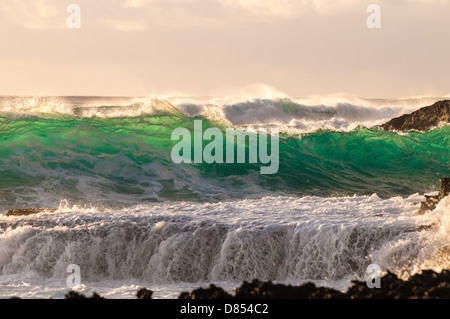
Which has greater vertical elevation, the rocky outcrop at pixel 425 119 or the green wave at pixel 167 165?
the rocky outcrop at pixel 425 119

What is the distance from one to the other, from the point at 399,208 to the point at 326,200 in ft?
11.2

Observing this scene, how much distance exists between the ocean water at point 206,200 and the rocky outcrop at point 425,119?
0.54m

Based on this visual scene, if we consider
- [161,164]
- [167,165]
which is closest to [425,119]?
[167,165]

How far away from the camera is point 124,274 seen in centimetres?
1351

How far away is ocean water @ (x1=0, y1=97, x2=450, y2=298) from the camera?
1255cm

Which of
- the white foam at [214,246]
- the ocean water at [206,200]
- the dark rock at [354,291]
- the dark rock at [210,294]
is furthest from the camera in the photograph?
the ocean water at [206,200]

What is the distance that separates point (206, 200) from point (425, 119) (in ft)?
46.5

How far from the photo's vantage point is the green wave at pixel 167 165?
24.4 m

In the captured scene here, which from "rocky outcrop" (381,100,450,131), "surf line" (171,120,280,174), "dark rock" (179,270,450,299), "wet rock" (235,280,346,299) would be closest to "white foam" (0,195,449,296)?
"dark rock" (179,270,450,299)

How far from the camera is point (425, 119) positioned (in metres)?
33.1

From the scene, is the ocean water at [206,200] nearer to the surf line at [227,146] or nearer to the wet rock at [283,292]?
the surf line at [227,146]

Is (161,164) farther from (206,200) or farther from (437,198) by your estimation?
(437,198)

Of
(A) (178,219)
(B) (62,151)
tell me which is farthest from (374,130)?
Result: (A) (178,219)

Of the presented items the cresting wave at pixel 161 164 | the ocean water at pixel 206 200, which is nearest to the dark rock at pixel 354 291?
the ocean water at pixel 206 200
